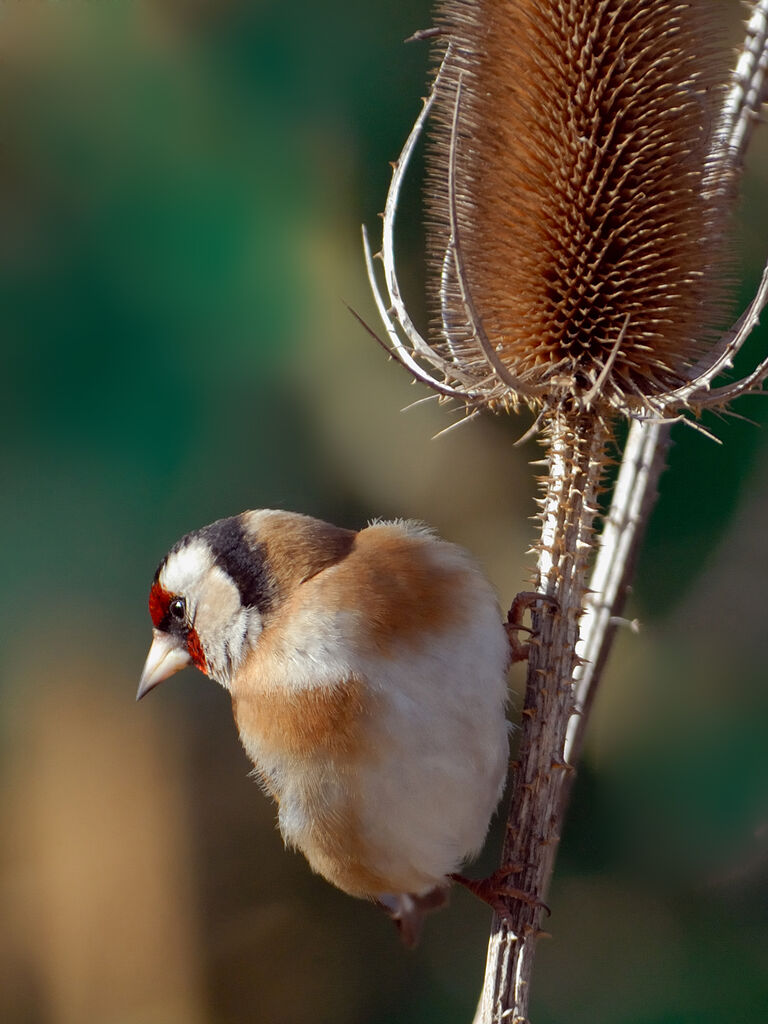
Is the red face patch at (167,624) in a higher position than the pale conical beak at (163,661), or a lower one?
higher

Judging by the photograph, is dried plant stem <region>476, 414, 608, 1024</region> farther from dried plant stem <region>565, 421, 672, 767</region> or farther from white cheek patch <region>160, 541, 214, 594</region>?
white cheek patch <region>160, 541, 214, 594</region>

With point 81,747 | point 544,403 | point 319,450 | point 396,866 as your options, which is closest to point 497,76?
point 544,403

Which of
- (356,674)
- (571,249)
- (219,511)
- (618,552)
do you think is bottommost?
(219,511)

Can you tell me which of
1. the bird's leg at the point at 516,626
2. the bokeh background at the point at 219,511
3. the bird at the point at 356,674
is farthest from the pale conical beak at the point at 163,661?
the bokeh background at the point at 219,511

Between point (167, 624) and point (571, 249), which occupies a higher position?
point (571, 249)

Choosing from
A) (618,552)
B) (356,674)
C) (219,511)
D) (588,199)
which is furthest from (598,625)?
(219,511)

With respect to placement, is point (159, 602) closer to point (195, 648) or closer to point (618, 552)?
point (195, 648)

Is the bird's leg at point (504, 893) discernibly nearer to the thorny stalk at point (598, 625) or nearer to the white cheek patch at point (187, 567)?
the thorny stalk at point (598, 625)

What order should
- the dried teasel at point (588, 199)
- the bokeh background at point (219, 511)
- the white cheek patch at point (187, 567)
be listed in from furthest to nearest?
the bokeh background at point (219, 511) → the white cheek patch at point (187, 567) → the dried teasel at point (588, 199)
